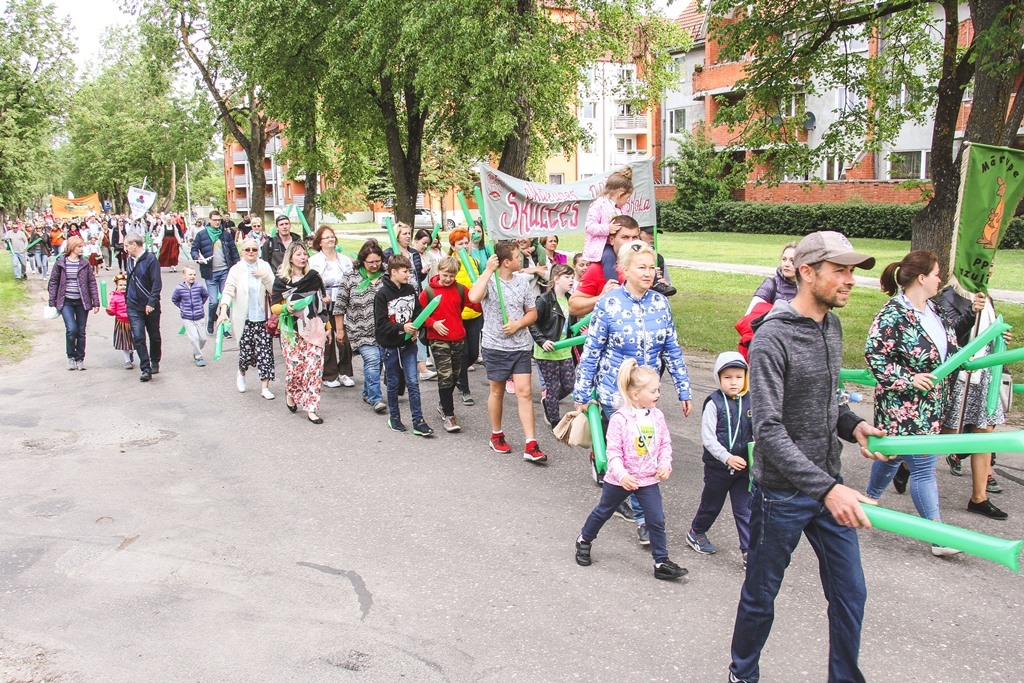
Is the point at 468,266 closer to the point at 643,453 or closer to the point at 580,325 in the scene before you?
the point at 580,325

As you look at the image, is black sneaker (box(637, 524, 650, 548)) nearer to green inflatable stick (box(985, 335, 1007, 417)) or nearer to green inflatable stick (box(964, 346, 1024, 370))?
green inflatable stick (box(964, 346, 1024, 370))

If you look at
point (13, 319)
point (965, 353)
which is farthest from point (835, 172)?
point (965, 353)

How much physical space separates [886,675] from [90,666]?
3.69 meters

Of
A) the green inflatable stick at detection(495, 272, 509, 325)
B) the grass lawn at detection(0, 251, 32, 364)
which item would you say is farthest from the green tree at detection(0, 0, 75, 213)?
the green inflatable stick at detection(495, 272, 509, 325)

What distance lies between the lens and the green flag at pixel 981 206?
613cm

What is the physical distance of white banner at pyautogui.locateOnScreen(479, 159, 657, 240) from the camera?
28.7 ft

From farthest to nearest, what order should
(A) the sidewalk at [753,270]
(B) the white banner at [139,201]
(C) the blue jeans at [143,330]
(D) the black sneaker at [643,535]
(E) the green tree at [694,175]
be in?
(E) the green tree at [694,175], (B) the white banner at [139,201], (A) the sidewalk at [753,270], (C) the blue jeans at [143,330], (D) the black sneaker at [643,535]

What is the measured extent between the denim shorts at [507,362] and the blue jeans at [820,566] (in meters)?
3.95

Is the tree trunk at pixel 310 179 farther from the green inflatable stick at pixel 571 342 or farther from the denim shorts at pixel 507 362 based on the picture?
the green inflatable stick at pixel 571 342

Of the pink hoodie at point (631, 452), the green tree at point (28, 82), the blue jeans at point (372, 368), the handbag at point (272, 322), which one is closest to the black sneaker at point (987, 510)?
the pink hoodie at point (631, 452)

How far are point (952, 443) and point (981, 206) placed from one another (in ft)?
12.2

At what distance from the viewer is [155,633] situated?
459cm

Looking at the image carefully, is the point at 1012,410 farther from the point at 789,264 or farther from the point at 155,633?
the point at 155,633

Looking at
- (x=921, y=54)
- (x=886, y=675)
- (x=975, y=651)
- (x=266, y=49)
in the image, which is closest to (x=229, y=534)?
(x=886, y=675)
